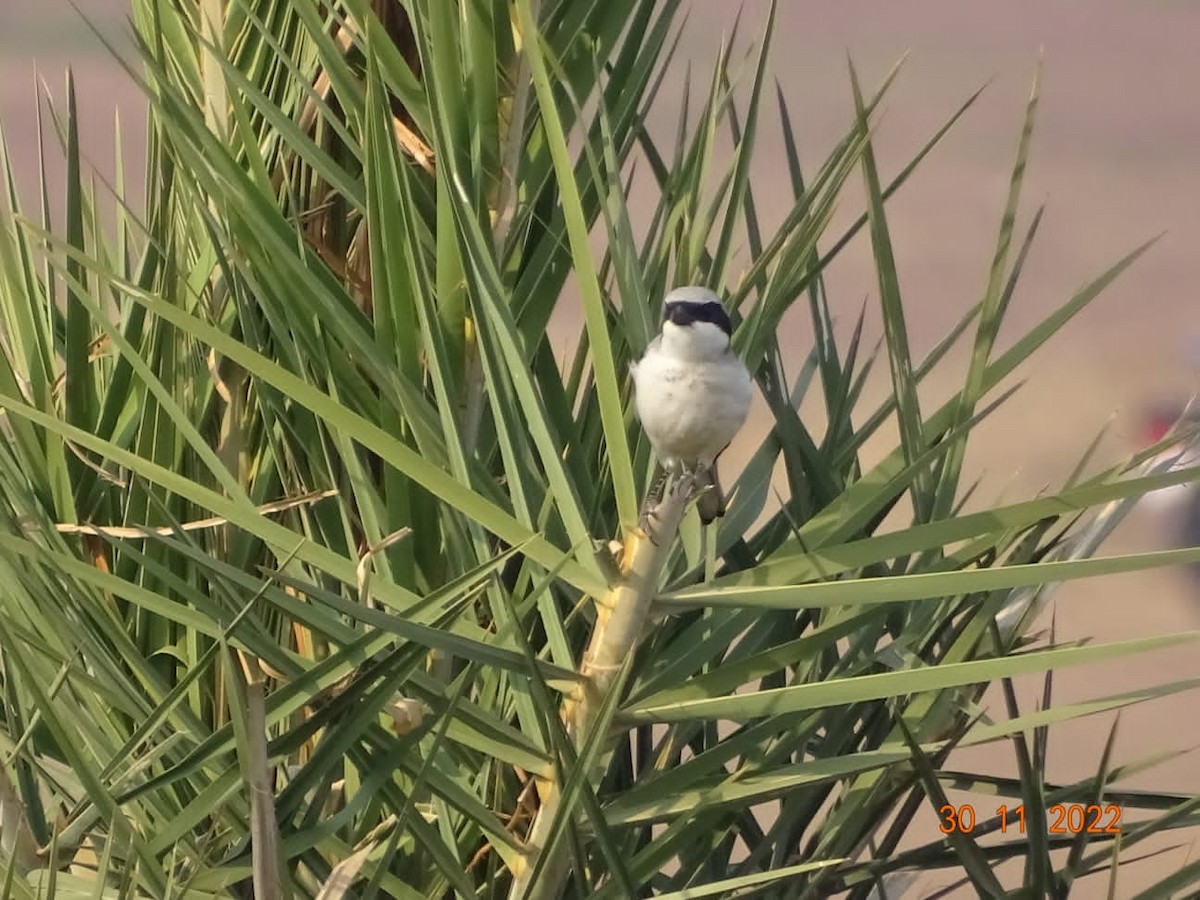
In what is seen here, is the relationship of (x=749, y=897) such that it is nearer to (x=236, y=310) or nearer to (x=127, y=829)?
(x=127, y=829)

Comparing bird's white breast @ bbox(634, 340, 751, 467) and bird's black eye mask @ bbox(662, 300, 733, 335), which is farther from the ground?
bird's black eye mask @ bbox(662, 300, 733, 335)

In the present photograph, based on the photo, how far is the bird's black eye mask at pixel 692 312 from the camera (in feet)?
1.88

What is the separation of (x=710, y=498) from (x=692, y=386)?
56 mm

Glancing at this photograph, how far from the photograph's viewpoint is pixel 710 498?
602 millimetres
